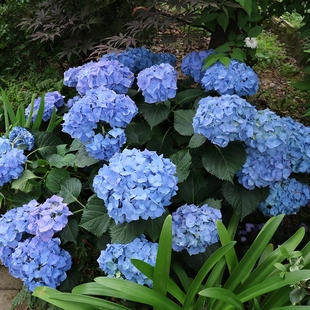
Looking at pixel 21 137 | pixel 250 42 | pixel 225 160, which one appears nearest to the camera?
pixel 225 160

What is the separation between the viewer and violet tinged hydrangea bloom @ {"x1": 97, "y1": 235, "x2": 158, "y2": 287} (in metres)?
1.42

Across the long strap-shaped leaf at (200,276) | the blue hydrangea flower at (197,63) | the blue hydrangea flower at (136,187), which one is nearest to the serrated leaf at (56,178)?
the blue hydrangea flower at (136,187)

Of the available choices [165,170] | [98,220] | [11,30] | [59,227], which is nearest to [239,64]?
[165,170]

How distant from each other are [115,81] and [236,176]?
2.55 ft

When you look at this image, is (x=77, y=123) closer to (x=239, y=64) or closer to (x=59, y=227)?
(x=59, y=227)

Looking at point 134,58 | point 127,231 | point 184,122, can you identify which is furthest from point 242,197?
point 134,58

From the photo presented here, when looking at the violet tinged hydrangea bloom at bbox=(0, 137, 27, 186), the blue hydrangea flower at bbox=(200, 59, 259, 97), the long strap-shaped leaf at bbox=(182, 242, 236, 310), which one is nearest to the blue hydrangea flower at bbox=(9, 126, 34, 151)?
the violet tinged hydrangea bloom at bbox=(0, 137, 27, 186)

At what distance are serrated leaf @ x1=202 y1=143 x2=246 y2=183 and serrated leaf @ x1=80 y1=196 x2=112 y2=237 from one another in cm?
50

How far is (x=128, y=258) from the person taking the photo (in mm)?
1440

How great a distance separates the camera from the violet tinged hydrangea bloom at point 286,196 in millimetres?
1724

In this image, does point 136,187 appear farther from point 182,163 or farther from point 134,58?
point 134,58

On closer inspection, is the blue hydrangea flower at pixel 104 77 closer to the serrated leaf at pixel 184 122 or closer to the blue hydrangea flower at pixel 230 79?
the serrated leaf at pixel 184 122

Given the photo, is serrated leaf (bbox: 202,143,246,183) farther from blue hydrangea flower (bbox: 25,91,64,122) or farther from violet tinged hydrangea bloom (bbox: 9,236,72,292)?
blue hydrangea flower (bbox: 25,91,64,122)

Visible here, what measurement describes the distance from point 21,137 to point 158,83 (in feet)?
2.59
